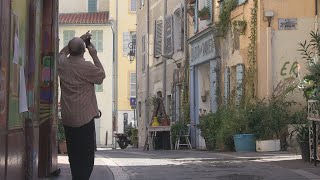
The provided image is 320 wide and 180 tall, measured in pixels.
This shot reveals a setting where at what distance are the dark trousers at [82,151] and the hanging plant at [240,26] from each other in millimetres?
10395

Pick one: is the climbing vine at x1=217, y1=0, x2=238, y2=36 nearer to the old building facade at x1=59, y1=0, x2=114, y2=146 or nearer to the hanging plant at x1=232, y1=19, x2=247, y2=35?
the hanging plant at x1=232, y1=19, x2=247, y2=35

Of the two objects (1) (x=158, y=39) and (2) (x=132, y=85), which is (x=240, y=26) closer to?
(1) (x=158, y=39)

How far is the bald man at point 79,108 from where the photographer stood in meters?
5.97

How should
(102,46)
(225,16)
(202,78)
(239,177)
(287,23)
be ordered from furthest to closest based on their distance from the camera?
(102,46) → (202,78) → (225,16) → (287,23) → (239,177)

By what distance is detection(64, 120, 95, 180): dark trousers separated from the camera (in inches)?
235

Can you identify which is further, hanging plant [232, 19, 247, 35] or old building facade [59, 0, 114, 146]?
old building facade [59, 0, 114, 146]

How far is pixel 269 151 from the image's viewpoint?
45.3 feet

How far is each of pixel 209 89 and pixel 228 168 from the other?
10.2 metres

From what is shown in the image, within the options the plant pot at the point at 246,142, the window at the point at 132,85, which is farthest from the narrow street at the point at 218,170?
the window at the point at 132,85

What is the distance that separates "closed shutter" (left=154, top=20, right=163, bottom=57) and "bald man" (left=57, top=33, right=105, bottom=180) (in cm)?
2043

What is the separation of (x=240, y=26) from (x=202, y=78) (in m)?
4.63

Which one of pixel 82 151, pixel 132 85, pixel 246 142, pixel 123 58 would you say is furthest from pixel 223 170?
pixel 123 58

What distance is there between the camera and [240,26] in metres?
16.0

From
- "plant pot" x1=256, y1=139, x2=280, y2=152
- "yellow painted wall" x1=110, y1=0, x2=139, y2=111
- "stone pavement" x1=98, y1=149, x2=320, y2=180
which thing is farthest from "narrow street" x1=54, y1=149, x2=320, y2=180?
"yellow painted wall" x1=110, y1=0, x2=139, y2=111
